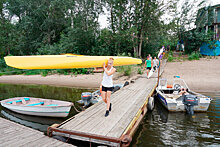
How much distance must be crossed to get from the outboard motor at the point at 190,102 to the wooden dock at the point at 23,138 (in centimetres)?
583

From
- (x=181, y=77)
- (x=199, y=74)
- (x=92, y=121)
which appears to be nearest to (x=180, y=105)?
(x=92, y=121)

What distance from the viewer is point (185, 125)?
6.29 metres

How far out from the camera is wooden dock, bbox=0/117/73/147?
12.9 feet

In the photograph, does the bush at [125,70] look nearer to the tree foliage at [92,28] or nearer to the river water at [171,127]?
the tree foliage at [92,28]

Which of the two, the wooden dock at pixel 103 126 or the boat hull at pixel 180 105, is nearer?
the wooden dock at pixel 103 126

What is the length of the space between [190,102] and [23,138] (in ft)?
23.1

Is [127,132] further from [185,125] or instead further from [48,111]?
[48,111]

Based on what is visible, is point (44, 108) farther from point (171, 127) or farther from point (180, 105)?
point (180, 105)

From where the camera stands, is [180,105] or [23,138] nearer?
[23,138]

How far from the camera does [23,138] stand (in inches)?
170

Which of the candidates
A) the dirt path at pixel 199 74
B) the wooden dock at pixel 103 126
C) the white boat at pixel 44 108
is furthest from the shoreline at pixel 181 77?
the wooden dock at pixel 103 126

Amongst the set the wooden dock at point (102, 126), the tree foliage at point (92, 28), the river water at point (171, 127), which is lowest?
the river water at point (171, 127)

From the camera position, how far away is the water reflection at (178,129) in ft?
16.7

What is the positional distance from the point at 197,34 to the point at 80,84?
2085 cm
